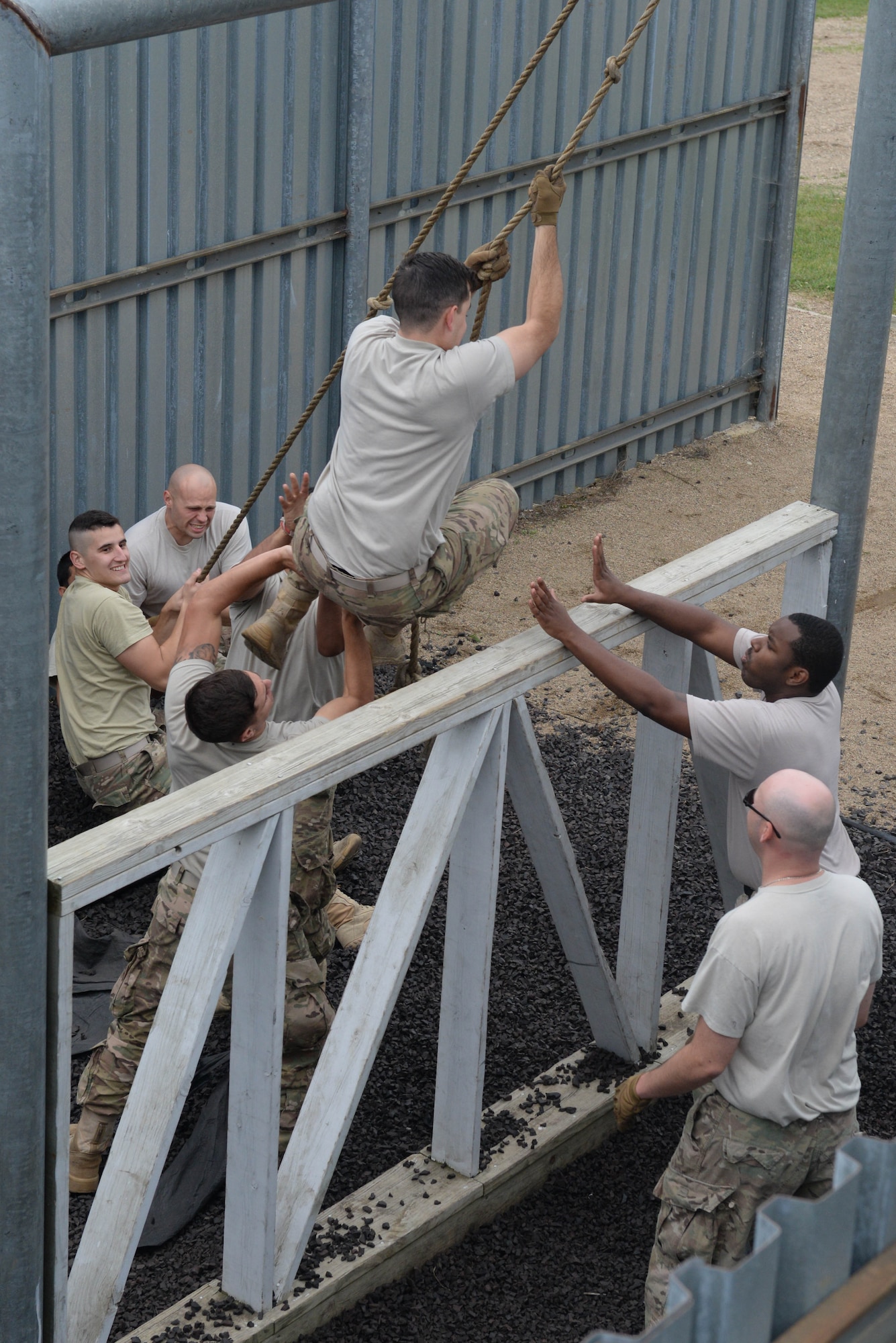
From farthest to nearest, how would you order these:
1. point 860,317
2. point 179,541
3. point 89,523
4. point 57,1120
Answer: point 179,541 < point 89,523 < point 860,317 < point 57,1120

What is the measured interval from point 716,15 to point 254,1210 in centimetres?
949

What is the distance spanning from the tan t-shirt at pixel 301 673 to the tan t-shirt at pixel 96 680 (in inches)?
32.2

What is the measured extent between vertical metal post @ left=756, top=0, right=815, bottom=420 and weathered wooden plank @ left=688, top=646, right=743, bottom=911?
784 centimetres

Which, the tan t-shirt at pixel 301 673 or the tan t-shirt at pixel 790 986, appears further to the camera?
the tan t-shirt at pixel 301 673

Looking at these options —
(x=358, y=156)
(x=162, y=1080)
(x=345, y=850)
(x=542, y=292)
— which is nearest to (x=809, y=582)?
(x=542, y=292)

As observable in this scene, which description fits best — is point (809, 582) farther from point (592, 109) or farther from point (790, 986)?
point (790, 986)

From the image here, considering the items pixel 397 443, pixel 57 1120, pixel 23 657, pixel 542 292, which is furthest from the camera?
pixel 397 443

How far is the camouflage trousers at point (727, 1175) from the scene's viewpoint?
13.4 feet

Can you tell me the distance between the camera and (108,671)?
694 centimetres

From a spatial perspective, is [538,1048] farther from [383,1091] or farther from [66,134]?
[66,134]

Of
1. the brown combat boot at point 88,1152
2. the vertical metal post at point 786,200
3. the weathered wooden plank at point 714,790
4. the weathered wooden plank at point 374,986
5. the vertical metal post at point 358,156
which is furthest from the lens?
the vertical metal post at point 786,200

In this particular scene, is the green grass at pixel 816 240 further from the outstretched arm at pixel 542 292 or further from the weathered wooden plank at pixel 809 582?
the outstretched arm at pixel 542 292

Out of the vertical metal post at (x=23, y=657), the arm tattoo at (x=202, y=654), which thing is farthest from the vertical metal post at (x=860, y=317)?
the vertical metal post at (x=23, y=657)

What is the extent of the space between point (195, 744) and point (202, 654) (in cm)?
45
